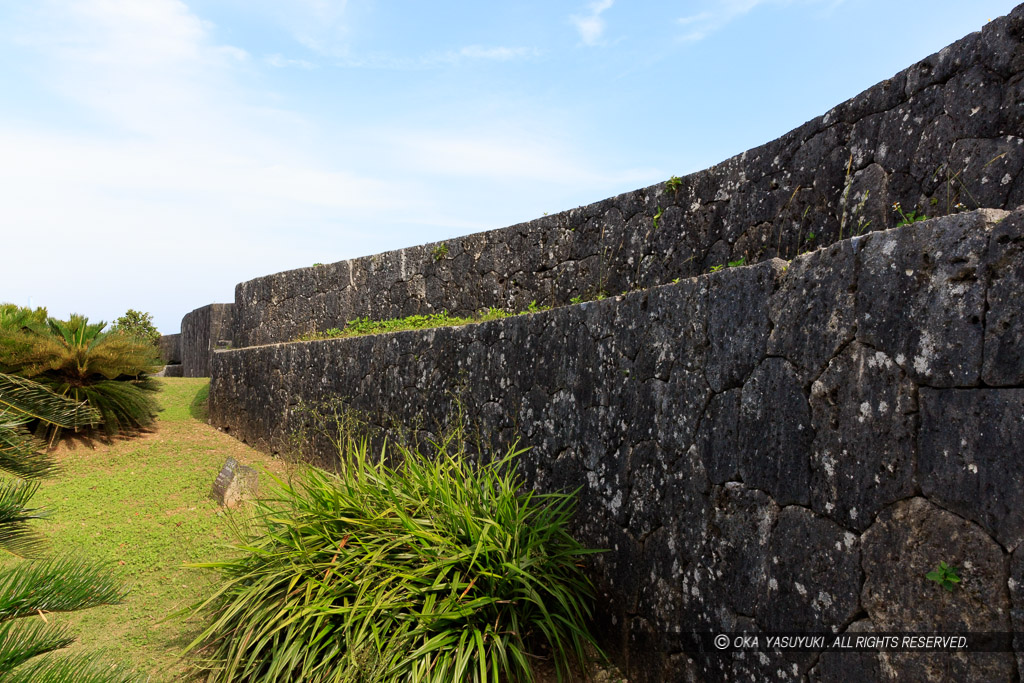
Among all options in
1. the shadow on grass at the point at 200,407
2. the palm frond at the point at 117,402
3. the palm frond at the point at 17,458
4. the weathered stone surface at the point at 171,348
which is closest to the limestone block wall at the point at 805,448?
the palm frond at the point at 17,458

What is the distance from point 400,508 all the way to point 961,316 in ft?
8.00

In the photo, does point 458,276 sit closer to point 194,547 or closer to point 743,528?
point 194,547

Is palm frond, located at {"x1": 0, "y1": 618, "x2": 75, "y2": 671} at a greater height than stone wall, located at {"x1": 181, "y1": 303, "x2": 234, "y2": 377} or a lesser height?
lesser

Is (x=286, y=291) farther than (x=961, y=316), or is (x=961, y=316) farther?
(x=286, y=291)

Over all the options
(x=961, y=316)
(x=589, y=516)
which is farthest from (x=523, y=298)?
(x=961, y=316)

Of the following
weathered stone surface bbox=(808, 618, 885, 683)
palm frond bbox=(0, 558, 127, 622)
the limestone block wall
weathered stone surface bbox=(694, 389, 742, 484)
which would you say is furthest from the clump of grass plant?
palm frond bbox=(0, 558, 127, 622)

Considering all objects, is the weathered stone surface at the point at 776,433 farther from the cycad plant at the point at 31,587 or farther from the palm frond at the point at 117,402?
the palm frond at the point at 117,402

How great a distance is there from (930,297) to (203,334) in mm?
11670

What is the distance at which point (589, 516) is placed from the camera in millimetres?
3482

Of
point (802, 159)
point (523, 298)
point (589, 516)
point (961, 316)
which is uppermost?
point (802, 159)

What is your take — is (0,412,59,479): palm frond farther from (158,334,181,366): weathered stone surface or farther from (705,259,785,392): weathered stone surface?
(158,334,181,366): weathered stone surface

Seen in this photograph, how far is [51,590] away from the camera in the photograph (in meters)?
1.76

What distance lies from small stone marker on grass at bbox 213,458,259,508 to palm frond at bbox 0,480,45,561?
12.5 ft

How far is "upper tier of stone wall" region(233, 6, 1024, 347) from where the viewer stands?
271cm
